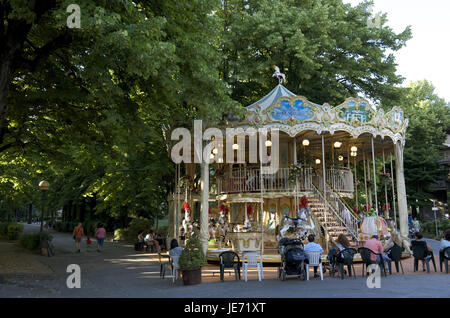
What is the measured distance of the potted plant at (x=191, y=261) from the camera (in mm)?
9461

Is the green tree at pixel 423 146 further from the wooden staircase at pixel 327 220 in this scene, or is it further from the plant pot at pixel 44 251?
the plant pot at pixel 44 251

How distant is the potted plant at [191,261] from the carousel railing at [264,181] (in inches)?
286

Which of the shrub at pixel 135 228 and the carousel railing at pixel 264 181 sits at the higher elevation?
the carousel railing at pixel 264 181

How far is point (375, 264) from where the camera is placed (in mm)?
10172

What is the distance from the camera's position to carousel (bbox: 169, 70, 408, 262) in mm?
14633

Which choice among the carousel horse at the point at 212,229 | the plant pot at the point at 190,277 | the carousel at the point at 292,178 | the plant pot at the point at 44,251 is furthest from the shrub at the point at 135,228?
the plant pot at the point at 190,277

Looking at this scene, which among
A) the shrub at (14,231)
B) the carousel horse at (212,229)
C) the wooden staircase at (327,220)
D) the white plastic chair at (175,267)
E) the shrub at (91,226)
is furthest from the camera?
the shrub at (91,226)

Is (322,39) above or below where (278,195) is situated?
above

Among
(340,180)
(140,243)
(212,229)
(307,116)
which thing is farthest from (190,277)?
(140,243)

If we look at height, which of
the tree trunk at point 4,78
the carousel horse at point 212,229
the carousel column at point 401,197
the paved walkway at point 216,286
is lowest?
the paved walkway at point 216,286

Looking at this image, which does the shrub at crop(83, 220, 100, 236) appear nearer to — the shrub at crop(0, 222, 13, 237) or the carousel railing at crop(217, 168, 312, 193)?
the shrub at crop(0, 222, 13, 237)

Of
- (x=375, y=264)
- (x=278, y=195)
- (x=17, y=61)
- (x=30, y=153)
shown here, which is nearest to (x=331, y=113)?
(x=278, y=195)
